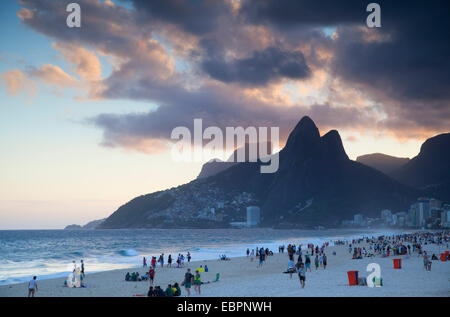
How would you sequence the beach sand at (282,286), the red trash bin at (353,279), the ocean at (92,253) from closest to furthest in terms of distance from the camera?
the beach sand at (282,286) → the red trash bin at (353,279) → the ocean at (92,253)

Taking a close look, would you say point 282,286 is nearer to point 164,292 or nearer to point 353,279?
point 353,279

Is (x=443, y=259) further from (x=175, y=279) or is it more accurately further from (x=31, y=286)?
(x=31, y=286)

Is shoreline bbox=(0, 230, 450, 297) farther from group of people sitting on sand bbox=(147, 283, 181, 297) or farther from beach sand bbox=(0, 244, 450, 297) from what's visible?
group of people sitting on sand bbox=(147, 283, 181, 297)

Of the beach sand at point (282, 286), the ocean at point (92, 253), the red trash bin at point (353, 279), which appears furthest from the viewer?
the ocean at point (92, 253)

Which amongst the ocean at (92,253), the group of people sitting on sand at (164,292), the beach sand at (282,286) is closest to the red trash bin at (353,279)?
the beach sand at (282,286)

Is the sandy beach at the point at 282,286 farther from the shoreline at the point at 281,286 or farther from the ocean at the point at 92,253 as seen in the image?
the ocean at the point at 92,253

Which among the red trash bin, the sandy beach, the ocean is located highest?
the red trash bin

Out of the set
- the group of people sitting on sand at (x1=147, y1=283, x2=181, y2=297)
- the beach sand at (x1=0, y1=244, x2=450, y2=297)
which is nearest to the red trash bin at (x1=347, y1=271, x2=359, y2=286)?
the beach sand at (x1=0, y1=244, x2=450, y2=297)

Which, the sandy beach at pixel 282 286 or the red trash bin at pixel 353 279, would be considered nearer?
the sandy beach at pixel 282 286

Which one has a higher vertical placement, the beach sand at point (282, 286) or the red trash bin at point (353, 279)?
the red trash bin at point (353, 279)

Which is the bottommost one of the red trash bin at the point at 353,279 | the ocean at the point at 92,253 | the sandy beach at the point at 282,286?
the ocean at the point at 92,253

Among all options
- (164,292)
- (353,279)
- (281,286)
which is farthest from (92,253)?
(353,279)

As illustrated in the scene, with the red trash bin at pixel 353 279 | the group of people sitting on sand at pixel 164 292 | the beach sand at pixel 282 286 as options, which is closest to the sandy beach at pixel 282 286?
the beach sand at pixel 282 286
